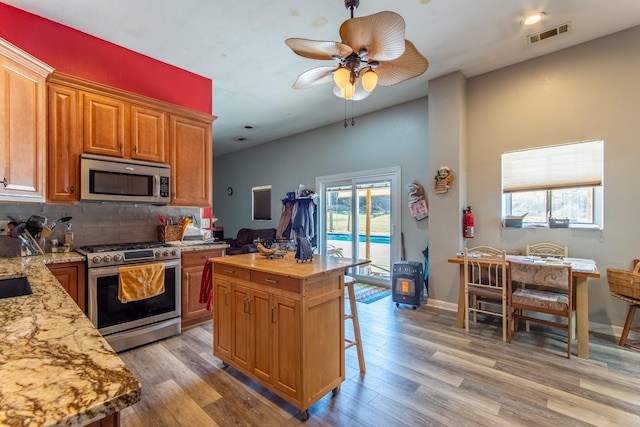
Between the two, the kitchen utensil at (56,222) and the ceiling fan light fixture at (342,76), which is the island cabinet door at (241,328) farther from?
the kitchen utensil at (56,222)

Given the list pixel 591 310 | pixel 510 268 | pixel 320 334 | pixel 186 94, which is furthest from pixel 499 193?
pixel 186 94

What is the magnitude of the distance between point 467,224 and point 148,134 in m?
3.85

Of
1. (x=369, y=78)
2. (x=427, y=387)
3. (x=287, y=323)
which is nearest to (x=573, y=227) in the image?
(x=427, y=387)

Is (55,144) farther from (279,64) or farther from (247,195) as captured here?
(247,195)

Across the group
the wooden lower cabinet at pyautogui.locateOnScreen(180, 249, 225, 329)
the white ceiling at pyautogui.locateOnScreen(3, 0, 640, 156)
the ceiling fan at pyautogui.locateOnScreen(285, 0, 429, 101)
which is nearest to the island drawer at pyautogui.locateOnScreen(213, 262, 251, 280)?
the wooden lower cabinet at pyautogui.locateOnScreen(180, 249, 225, 329)

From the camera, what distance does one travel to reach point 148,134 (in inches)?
123

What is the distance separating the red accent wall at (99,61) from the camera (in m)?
2.53

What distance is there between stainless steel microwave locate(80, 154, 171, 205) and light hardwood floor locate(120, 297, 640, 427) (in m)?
1.48

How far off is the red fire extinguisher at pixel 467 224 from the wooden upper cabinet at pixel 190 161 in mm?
3253

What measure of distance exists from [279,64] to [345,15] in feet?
3.60

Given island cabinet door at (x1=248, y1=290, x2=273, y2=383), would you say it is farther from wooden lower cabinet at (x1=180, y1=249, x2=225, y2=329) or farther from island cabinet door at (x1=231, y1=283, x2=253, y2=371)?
wooden lower cabinet at (x1=180, y1=249, x2=225, y2=329)

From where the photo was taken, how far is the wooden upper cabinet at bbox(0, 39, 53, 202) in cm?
202

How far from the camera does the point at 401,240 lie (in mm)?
4719

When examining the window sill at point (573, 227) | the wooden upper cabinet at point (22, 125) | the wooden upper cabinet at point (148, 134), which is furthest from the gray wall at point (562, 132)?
the wooden upper cabinet at point (22, 125)
